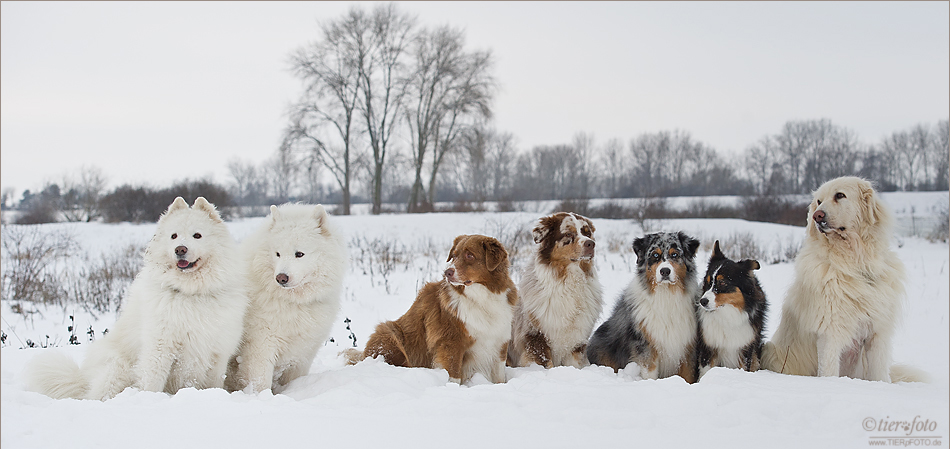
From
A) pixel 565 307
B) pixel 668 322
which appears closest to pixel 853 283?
pixel 668 322

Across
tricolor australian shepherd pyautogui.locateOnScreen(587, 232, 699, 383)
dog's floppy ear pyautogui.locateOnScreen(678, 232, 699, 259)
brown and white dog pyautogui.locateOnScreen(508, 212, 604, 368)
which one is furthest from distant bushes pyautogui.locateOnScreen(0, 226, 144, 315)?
dog's floppy ear pyautogui.locateOnScreen(678, 232, 699, 259)

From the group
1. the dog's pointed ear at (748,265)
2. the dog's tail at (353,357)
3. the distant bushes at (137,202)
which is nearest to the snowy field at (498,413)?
the dog's tail at (353,357)

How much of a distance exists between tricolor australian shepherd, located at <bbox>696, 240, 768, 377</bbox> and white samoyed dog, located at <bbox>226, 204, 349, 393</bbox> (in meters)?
3.50

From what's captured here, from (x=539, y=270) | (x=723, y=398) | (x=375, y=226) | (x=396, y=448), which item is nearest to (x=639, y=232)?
(x=375, y=226)

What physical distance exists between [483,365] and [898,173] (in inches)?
1674

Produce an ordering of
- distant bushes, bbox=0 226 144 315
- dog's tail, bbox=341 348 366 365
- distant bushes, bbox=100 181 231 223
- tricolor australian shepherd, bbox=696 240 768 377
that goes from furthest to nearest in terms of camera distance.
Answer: distant bushes, bbox=100 181 231 223 → distant bushes, bbox=0 226 144 315 → dog's tail, bbox=341 348 366 365 → tricolor australian shepherd, bbox=696 240 768 377

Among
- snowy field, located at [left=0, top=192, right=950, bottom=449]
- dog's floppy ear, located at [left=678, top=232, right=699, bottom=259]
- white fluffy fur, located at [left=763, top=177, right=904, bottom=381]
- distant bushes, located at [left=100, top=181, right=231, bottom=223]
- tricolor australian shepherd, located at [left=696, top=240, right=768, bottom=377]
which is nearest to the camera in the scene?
snowy field, located at [left=0, top=192, right=950, bottom=449]

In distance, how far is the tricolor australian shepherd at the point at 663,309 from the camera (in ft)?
15.8

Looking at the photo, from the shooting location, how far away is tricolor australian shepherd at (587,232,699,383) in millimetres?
4805

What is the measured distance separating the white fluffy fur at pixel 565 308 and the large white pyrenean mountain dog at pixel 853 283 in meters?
2.03

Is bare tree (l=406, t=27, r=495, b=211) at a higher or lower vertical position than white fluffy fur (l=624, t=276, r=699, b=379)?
A: higher

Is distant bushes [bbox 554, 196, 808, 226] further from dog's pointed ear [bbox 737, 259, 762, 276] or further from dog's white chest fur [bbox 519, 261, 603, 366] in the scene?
dog's pointed ear [bbox 737, 259, 762, 276]

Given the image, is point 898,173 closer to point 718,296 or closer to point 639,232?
point 639,232

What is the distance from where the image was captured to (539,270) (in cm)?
542
